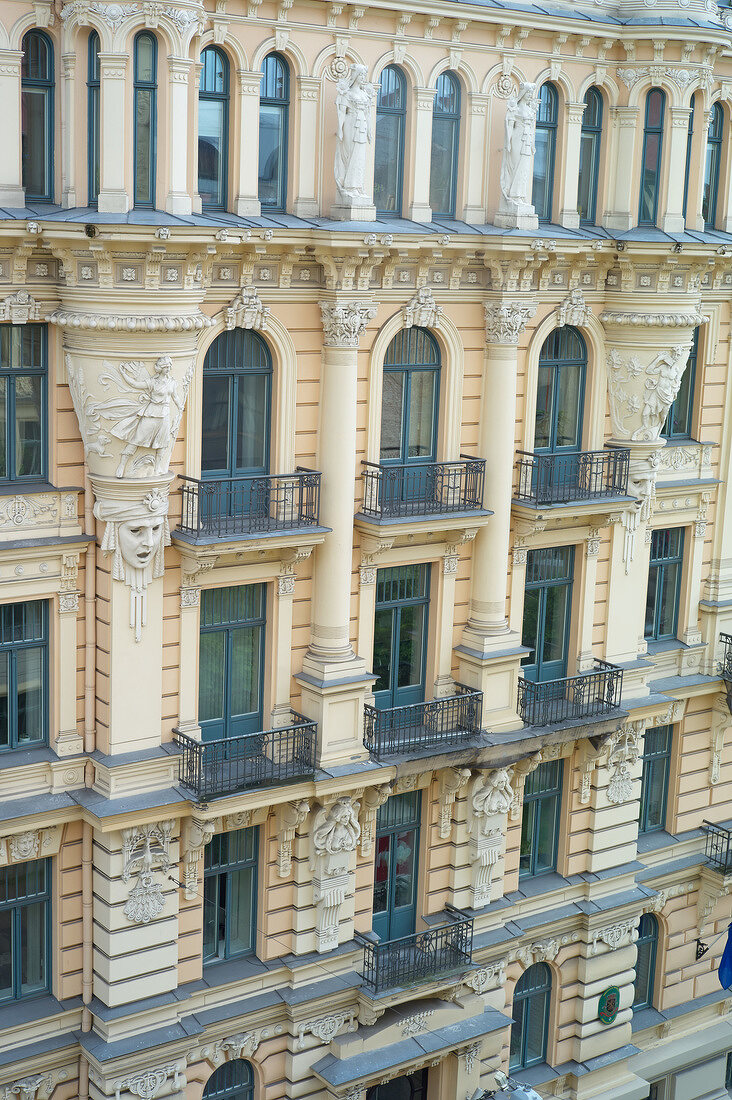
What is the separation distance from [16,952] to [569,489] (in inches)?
592

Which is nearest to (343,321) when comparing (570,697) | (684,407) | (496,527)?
(496,527)

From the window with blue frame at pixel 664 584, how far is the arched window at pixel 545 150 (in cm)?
896

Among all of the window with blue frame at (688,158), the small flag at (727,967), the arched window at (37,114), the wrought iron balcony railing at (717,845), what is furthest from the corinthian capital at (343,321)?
the wrought iron balcony railing at (717,845)

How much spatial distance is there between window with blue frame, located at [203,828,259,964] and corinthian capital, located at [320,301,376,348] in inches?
383

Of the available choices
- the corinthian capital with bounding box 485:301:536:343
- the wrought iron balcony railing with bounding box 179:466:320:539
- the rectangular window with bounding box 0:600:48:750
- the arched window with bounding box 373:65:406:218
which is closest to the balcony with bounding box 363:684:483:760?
the wrought iron balcony railing with bounding box 179:466:320:539

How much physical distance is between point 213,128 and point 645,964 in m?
23.9

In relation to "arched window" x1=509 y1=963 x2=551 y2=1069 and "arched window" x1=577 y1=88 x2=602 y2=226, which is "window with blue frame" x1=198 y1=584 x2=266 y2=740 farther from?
"arched window" x1=577 y1=88 x2=602 y2=226

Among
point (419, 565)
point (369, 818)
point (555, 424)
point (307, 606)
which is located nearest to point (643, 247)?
point (555, 424)

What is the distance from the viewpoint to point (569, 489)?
32.3m

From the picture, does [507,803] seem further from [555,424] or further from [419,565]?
[555,424]

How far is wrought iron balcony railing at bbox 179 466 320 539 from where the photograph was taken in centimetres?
2638

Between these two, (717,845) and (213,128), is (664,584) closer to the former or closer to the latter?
(717,845)

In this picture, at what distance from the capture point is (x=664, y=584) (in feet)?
120

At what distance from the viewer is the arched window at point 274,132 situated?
26.7 metres
